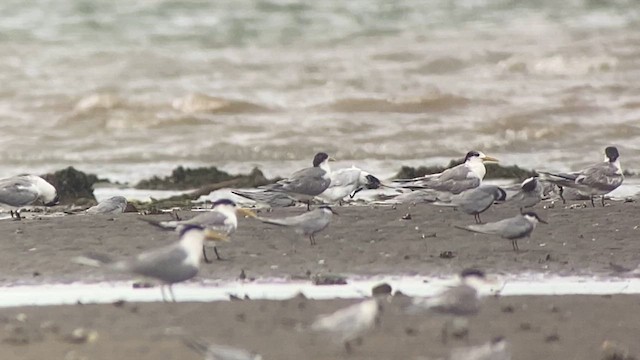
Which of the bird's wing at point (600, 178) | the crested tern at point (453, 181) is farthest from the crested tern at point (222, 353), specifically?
the bird's wing at point (600, 178)

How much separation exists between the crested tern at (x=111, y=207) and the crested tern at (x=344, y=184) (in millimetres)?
1452

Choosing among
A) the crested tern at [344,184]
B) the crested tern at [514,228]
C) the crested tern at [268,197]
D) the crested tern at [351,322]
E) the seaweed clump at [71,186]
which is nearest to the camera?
the crested tern at [351,322]

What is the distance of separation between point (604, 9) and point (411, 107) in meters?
8.70

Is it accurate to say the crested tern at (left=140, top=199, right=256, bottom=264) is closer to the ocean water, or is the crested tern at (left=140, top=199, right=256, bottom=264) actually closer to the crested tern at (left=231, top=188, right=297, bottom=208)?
the crested tern at (left=231, top=188, right=297, bottom=208)

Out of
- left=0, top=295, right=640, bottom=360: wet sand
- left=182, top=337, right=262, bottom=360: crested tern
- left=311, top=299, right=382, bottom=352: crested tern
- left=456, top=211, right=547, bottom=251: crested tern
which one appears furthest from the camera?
left=456, top=211, right=547, bottom=251: crested tern

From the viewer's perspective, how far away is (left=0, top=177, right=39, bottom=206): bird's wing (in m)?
9.86

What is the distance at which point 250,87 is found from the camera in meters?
18.6

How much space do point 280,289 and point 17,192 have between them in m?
3.32

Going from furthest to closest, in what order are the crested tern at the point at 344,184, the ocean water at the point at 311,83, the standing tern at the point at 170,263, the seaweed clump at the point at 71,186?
the ocean water at the point at 311,83, the seaweed clump at the point at 71,186, the crested tern at the point at 344,184, the standing tern at the point at 170,263

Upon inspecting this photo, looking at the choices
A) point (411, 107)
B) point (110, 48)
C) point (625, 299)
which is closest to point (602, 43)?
point (411, 107)

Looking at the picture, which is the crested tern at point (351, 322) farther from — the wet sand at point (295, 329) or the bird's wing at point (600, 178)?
the bird's wing at point (600, 178)

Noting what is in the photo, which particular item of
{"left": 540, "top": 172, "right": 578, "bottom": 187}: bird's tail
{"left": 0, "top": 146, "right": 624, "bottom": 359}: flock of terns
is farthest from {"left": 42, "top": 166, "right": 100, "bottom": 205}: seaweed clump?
{"left": 540, "top": 172, "right": 578, "bottom": 187}: bird's tail

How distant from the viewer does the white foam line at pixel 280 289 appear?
707 centimetres

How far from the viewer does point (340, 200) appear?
10672 millimetres
